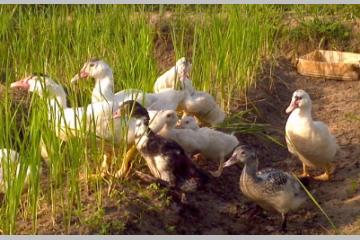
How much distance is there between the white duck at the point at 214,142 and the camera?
554 centimetres

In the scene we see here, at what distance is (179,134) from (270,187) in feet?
3.29

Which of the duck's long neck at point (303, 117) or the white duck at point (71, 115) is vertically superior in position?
the white duck at point (71, 115)

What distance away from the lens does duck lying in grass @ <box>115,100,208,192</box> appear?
4.80 metres

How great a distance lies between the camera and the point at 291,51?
30.9ft

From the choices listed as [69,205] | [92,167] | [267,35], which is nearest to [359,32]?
[267,35]

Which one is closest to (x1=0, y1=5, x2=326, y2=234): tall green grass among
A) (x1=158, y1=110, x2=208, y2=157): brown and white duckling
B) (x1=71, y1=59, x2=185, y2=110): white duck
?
(x1=71, y1=59, x2=185, y2=110): white duck

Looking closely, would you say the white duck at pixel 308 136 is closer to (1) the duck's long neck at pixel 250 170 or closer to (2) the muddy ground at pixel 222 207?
(2) the muddy ground at pixel 222 207

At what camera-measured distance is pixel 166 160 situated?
189 inches

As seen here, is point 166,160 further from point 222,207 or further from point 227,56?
point 227,56

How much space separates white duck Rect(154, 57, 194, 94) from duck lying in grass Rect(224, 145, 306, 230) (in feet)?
4.59

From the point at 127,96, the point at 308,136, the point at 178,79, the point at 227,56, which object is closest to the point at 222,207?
the point at 308,136

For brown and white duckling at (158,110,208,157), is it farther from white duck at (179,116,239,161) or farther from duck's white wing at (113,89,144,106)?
duck's white wing at (113,89,144,106)

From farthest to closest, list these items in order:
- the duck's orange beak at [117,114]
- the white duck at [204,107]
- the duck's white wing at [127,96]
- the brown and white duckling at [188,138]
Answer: the white duck at [204,107] < the brown and white duckling at [188,138] < the duck's white wing at [127,96] < the duck's orange beak at [117,114]

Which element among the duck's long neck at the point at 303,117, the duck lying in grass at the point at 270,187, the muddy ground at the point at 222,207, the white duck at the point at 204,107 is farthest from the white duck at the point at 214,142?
the duck lying in grass at the point at 270,187
